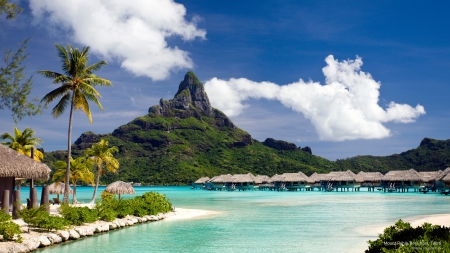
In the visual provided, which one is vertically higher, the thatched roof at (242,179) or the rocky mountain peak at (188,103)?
the rocky mountain peak at (188,103)

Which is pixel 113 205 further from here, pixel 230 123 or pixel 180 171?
pixel 230 123

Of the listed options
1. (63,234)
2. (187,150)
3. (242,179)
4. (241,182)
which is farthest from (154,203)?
(187,150)

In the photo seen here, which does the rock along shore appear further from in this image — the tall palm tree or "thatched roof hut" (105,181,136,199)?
the tall palm tree

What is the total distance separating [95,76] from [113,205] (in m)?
7.32

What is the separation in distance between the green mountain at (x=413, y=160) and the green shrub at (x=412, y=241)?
83.2 meters

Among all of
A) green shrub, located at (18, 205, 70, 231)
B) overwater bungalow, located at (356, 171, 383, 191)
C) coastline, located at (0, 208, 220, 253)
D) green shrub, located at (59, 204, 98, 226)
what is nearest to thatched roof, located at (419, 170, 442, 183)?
overwater bungalow, located at (356, 171, 383, 191)

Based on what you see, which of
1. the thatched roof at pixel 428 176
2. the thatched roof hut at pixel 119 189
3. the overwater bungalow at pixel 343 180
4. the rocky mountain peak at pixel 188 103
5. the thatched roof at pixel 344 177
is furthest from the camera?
the rocky mountain peak at pixel 188 103

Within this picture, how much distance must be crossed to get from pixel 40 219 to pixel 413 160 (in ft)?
313

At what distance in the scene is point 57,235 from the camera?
12.8 meters

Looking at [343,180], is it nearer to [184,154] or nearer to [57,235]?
[57,235]

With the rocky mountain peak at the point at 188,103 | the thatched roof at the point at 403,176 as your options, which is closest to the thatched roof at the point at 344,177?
the thatched roof at the point at 403,176

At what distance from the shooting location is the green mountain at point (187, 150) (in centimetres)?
10231

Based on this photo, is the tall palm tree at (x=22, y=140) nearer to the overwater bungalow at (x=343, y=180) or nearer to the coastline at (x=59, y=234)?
the coastline at (x=59, y=234)

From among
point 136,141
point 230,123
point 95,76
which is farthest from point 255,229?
point 230,123
